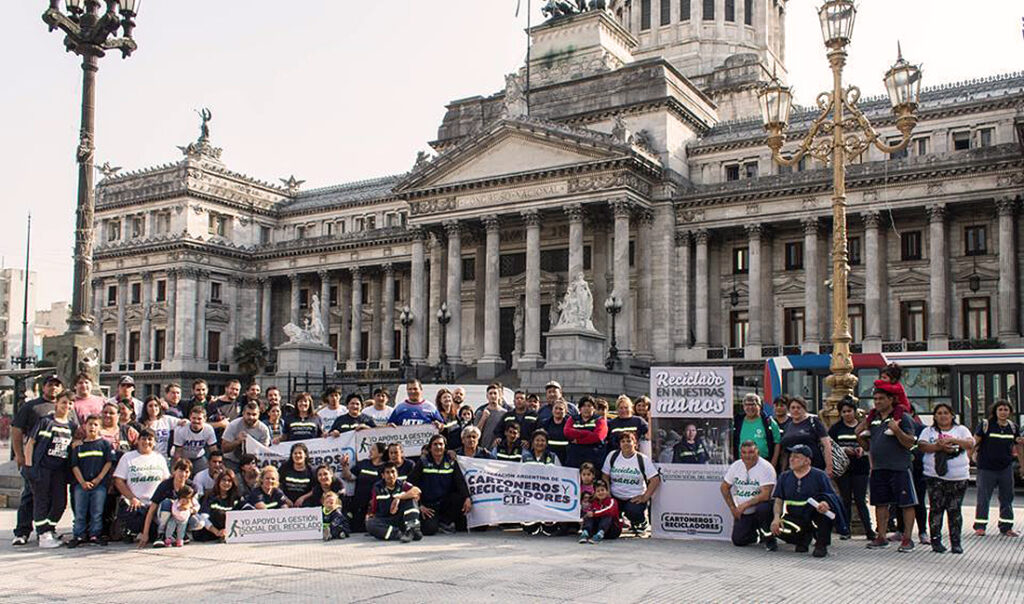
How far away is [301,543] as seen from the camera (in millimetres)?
14320

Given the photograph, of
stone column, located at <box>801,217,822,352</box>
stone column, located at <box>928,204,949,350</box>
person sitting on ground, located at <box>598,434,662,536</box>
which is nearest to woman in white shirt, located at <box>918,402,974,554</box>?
person sitting on ground, located at <box>598,434,662,536</box>

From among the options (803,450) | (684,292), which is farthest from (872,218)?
(803,450)

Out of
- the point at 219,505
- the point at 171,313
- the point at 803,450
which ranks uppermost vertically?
the point at 171,313

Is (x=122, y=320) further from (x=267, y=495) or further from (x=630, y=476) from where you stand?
(x=630, y=476)

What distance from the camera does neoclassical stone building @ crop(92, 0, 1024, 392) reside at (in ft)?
149

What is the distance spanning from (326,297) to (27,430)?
52521 millimetres

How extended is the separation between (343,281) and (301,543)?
53216 mm

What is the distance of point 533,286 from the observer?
4966cm

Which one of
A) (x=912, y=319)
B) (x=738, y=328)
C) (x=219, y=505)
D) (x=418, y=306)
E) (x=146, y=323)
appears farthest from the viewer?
(x=146, y=323)

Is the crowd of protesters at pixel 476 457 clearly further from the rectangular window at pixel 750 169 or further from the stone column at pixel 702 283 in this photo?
the rectangular window at pixel 750 169

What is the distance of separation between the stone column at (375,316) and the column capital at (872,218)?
1200 inches

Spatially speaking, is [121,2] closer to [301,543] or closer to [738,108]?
[301,543]

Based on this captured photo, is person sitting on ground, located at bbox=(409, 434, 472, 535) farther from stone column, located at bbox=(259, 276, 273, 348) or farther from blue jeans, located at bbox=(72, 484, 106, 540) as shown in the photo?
stone column, located at bbox=(259, 276, 273, 348)

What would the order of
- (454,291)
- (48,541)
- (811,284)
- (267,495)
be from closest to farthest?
(48,541) → (267,495) → (811,284) → (454,291)
